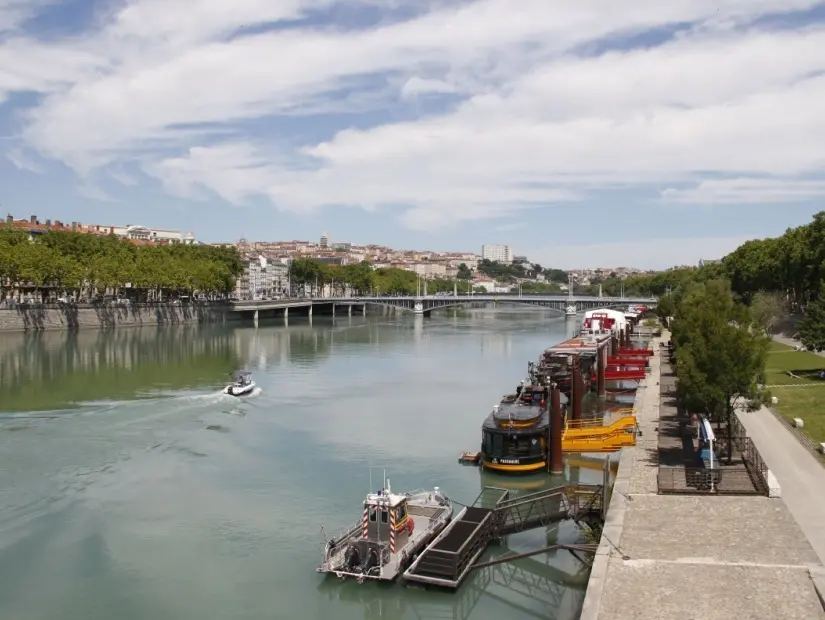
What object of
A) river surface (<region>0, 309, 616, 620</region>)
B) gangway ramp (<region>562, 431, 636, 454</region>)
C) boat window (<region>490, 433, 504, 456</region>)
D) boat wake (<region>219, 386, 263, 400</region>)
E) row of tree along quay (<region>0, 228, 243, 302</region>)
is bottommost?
river surface (<region>0, 309, 616, 620</region>)

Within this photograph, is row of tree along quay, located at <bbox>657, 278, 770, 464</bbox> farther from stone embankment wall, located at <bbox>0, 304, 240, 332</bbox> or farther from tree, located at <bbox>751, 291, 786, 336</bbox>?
stone embankment wall, located at <bbox>0, 304, 240, 332</bbox>

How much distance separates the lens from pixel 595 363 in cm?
4719

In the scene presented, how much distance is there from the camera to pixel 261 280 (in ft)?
597

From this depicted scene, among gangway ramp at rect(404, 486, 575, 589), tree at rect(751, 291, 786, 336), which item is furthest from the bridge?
gangway ramp at rect(404, 486, 575, 589)

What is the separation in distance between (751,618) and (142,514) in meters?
15.6

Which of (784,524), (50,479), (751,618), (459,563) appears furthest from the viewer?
(50,479)

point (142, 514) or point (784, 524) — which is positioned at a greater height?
point (784, 524)

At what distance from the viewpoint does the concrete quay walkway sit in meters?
12.4

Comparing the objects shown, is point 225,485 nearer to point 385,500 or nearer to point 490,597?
point 385,500

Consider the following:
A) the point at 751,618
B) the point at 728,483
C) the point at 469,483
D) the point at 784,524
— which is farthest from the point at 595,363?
the point at 751,618

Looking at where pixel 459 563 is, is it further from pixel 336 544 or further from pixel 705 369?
pixel 705 369

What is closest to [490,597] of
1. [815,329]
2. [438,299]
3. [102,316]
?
[815,329]

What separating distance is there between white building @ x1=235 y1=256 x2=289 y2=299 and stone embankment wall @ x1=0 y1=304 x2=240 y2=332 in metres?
61.6

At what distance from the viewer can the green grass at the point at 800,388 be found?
2773cm
